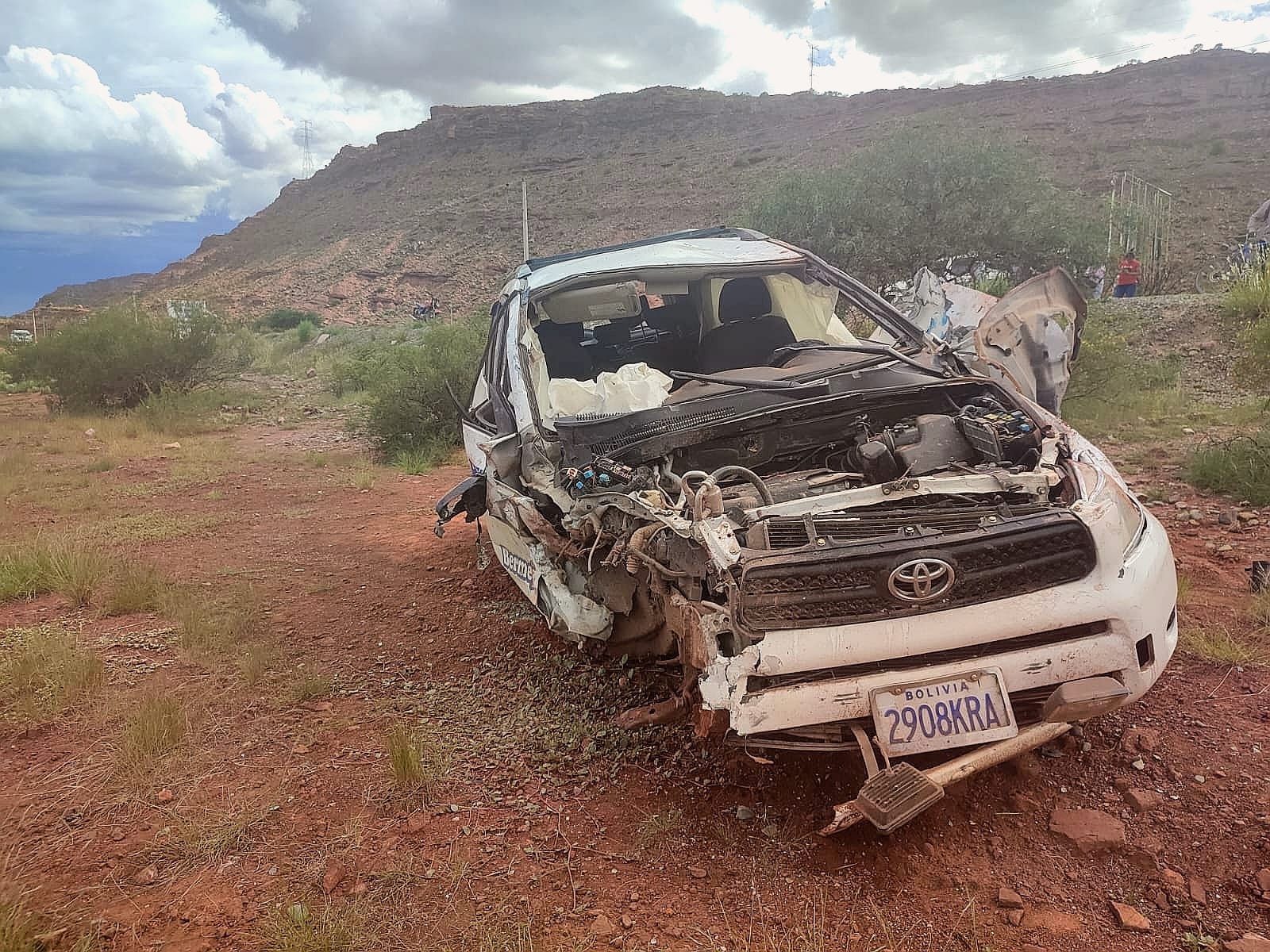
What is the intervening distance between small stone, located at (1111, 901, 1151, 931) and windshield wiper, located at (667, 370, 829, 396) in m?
2.12

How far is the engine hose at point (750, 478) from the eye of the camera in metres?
2.92

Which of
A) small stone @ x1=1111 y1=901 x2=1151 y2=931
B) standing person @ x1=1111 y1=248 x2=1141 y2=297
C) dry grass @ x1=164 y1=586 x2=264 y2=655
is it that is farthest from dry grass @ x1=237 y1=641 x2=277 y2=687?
standing person @ x1=1111 y1=248 x2=1141 y2=297

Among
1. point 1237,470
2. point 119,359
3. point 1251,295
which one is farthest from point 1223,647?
point 119,359

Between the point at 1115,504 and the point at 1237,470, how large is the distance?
4.35 meters

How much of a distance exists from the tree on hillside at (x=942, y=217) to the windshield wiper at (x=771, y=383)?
418 inches

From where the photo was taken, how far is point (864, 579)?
96.0 inches

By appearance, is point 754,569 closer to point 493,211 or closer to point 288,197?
point 493,211

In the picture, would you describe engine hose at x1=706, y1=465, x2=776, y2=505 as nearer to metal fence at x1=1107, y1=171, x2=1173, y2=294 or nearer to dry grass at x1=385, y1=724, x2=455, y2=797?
dry grass at x1=385, y1=724, x2=455, y2=797

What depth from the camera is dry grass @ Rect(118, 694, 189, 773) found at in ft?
10.8

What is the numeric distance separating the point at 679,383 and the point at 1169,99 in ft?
161

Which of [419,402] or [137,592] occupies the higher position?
[419,402]

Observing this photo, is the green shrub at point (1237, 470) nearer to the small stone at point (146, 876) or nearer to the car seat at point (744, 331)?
the car seat at point (744, 331)

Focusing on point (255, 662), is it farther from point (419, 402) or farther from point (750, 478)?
point (419, 402)

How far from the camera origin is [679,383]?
3.85 metres
